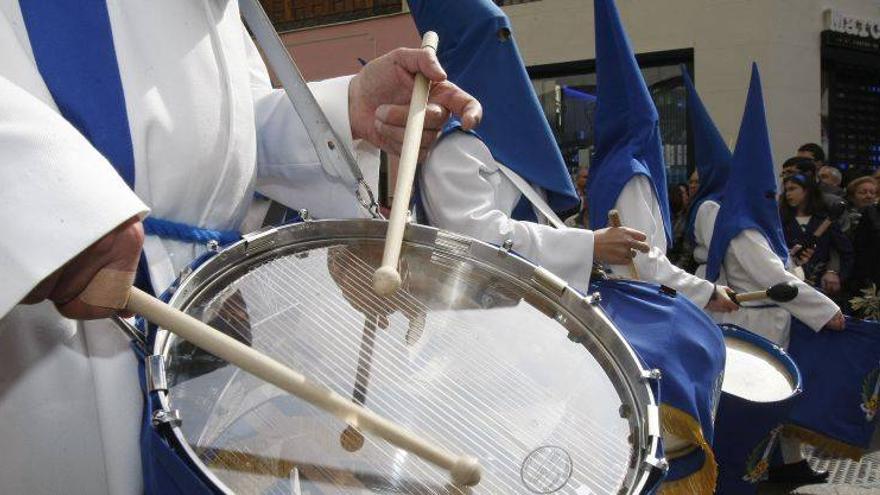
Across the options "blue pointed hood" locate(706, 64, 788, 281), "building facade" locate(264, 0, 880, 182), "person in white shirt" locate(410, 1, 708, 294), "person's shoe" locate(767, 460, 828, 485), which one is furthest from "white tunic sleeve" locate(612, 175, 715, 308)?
"building facade" locate(264, 0, 880, 182)

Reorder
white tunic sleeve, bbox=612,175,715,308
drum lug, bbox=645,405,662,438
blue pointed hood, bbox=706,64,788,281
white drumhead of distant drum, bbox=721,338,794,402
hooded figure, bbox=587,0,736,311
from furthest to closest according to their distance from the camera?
1. blue pointed hood, bbox=706,64,788,281
2. hooded figure, bbox=587,0,736,311
3. white tunic sleeve, bbox=612,175,715,308
4. white drumhead of distant drum, bbox=721,338,794,402
5. drum lug, bbox=645,405,662,438

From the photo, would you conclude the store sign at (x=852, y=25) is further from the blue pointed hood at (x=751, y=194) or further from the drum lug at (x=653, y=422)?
the drum lug at (x=653, y=422)

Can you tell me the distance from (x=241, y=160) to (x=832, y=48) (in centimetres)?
1115

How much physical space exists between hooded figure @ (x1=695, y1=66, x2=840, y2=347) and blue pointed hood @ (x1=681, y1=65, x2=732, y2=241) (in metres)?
0.74

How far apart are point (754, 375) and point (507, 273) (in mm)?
2407

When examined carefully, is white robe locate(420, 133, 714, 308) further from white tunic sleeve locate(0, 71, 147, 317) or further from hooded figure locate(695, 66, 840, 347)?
hooded figure locate(695, 66, 840, 347)

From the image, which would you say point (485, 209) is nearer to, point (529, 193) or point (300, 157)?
point (529, 193)

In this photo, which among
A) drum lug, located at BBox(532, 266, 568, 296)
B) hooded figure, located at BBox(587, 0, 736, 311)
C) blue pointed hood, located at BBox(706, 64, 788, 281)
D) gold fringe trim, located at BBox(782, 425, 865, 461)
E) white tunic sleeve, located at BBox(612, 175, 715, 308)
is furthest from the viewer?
blue pointed hood, located at BBox(706, 64, 788, 281)

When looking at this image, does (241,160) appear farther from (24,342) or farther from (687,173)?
(687,173)

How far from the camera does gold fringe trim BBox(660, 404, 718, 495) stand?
5.48 ft

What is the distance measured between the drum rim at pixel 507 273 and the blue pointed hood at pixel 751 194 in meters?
3.82

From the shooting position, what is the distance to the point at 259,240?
1262 millimetres

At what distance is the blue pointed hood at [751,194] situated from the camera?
4.89 m

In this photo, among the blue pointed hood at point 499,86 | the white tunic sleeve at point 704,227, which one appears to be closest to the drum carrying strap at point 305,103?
the blue pointed hood at point 499,86
